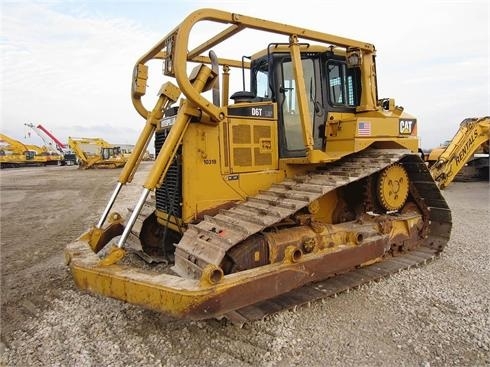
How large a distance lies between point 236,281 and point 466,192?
1201 centimetres

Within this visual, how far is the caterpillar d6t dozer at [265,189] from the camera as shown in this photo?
341cm

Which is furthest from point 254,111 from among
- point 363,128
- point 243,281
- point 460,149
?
point 460,149

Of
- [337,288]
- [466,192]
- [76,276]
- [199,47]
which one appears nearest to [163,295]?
[76,276]

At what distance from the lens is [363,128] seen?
495 cm

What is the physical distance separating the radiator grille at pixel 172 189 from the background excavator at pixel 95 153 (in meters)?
31.1

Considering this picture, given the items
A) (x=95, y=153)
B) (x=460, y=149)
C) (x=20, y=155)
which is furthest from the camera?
(x=20, y=155)

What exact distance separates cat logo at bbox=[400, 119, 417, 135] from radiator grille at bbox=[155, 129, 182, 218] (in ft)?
11.2

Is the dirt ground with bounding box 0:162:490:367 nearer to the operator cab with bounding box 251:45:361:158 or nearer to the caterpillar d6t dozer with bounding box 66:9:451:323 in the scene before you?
the caterpillar d6t dozer with bounding box 66:9:451:323

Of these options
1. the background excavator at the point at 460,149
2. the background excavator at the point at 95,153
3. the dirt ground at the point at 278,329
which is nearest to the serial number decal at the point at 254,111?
the dirt ground at the point at 278,329

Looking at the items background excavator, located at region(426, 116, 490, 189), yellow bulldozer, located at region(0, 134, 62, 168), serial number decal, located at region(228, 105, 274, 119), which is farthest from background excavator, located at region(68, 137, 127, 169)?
serial number decal, located at region(228, 105, 274, 119)

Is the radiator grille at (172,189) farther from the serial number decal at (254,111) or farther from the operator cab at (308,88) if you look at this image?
the operator cab at (308,88)

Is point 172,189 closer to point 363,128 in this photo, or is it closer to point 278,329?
point 278,329

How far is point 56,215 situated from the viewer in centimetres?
982

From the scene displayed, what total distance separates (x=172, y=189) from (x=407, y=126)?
3.72 meters
